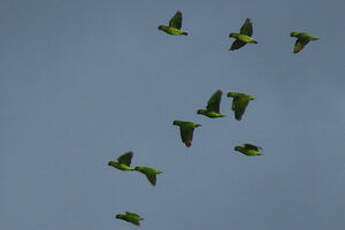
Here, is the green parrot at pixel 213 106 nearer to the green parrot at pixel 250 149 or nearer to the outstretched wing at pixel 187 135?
the outstretched wing at pixel 187 135

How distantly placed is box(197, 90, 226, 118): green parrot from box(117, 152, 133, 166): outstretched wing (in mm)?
7184

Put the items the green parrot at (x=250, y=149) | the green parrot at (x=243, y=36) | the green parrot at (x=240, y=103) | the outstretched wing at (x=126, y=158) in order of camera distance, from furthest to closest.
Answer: the outstretched wing at (x=126, y=158)
the green parrot at (x=243, y=36)
the green parrot at (x=250, y=149)
the green parrot at (x=240, y=103)

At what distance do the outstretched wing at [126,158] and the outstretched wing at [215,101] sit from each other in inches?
308

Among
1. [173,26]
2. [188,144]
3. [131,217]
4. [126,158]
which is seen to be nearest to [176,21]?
[173,26]

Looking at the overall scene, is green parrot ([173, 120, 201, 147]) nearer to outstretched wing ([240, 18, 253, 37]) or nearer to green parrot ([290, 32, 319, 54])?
outstretched wing ([240, 18, 253, 37])

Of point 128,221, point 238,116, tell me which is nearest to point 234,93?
point 238,116

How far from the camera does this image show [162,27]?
69.8m

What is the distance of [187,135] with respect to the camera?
230 feet

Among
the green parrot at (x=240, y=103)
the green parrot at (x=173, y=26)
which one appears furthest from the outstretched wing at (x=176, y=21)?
the green parrot at (x=240, y=103)

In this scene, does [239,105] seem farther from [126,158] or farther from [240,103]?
[126,158]

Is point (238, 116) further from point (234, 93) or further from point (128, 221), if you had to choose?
point (128, 221)

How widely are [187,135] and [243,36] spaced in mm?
9232

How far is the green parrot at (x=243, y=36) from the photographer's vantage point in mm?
69438

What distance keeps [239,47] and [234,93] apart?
14.2 ft
